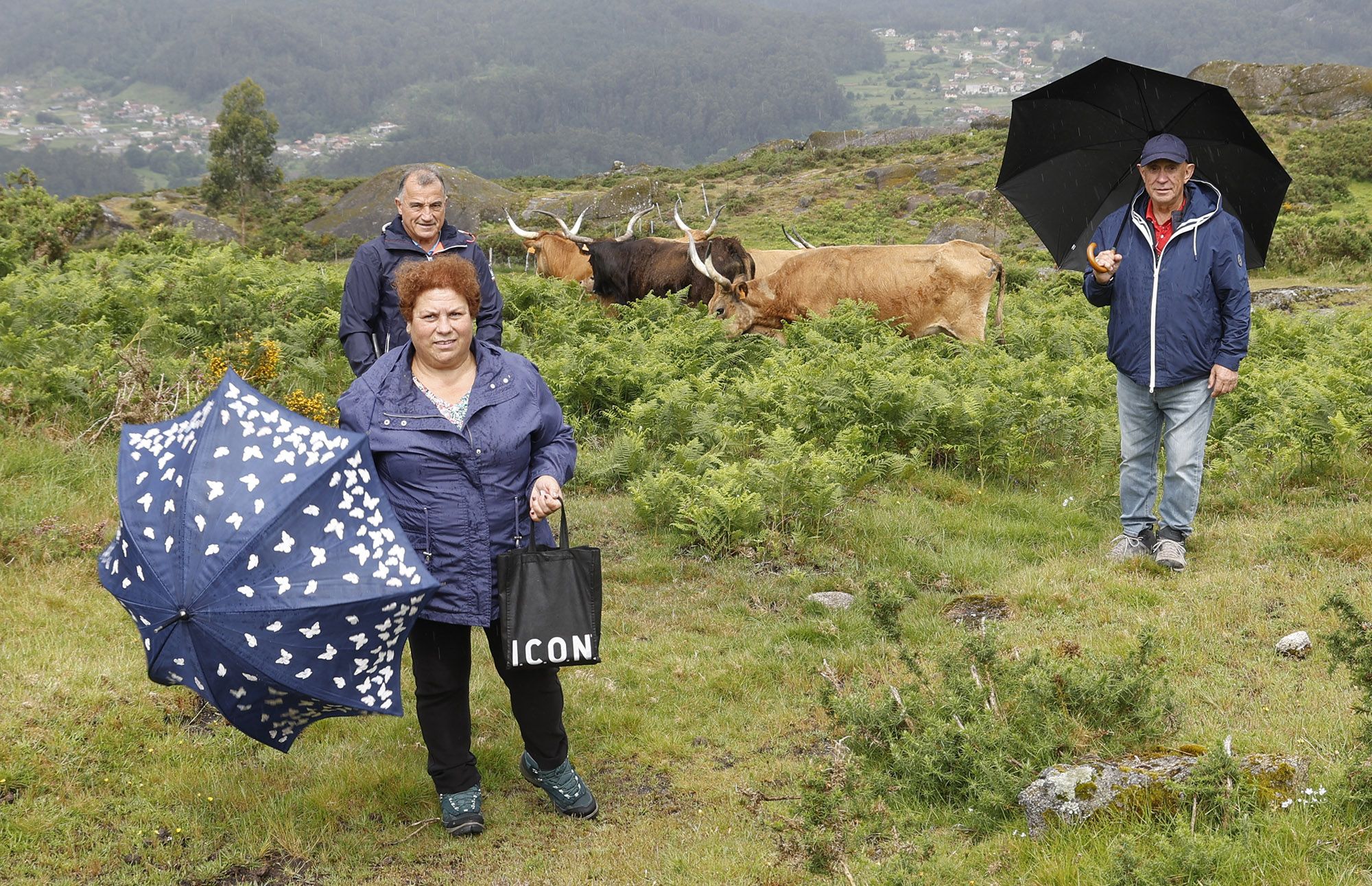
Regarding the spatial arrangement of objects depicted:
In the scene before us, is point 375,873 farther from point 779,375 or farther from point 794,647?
point 779,375

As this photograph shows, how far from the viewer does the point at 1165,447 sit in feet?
22.9

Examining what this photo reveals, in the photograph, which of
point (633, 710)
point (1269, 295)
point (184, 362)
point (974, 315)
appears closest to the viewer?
point (633, 710)

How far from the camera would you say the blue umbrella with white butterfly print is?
A: 12.0 feet

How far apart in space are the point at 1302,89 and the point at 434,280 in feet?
185

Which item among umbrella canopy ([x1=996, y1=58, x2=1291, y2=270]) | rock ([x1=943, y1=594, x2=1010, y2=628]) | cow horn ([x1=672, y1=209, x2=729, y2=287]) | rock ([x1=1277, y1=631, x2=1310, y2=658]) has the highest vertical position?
umbrella canopy ([x1=996, y1=58, x2=1291, y2=270])

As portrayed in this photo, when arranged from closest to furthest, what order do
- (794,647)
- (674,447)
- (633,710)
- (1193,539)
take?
1. (633,710)
2. (794,647)
3. (1193,539)
4. (674,447)

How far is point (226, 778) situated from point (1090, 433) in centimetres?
775

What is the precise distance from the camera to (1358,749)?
13.1 ft

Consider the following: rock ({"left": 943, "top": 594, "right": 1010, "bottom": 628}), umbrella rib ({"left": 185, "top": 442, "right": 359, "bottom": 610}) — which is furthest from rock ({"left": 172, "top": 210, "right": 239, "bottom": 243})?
umbrella rib ({"left": 185, "top": 442, "right": 359, "bottom": 610})

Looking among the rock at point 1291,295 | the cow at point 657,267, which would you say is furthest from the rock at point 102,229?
the rock at point 1291,295

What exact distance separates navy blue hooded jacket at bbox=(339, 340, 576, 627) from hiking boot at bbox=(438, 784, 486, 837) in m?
0.78

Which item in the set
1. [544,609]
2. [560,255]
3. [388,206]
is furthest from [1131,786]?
[388,206]

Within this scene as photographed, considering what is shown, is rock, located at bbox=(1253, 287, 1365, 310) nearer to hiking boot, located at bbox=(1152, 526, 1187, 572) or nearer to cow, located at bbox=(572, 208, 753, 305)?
cow, located at bbox=(572, 208, 753, 305)

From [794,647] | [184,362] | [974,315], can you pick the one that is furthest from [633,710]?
[974,315]
